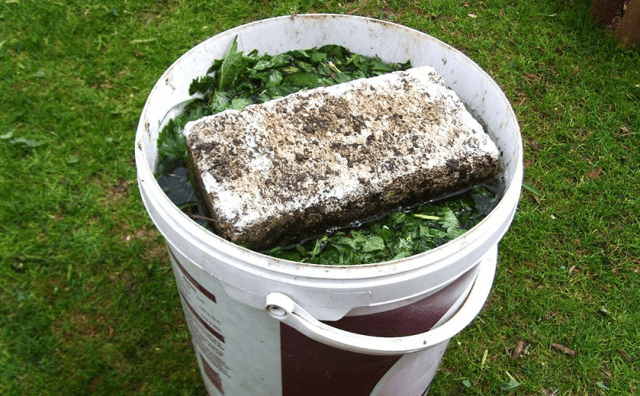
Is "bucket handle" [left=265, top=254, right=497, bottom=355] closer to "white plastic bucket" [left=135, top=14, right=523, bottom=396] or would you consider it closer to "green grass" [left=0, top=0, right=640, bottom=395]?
"white plastic bucket" [left=135, top=14, right=523, bottom=396]

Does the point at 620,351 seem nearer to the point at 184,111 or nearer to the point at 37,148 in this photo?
the point at 184,111

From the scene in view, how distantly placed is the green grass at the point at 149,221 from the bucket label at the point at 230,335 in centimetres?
71

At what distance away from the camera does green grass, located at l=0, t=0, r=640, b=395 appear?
2627 mm

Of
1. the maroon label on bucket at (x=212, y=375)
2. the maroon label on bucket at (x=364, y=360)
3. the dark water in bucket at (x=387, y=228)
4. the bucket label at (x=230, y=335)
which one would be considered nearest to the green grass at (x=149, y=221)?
the maroon label on bucket at (x=212, y=375)

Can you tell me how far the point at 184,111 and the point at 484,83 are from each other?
1018mm

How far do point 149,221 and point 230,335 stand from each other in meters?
1.51

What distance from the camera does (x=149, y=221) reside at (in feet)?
9.95

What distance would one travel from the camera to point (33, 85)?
3578 mm

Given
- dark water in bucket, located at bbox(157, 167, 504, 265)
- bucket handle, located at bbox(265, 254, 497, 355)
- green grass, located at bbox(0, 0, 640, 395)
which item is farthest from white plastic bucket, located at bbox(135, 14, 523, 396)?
green grass, located at bbox(0, 0, 640, 395)

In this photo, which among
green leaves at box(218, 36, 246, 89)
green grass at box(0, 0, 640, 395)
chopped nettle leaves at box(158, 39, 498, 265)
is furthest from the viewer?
green grass at box(0, 0, 640, 395)

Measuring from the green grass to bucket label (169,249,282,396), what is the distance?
712 millimetres

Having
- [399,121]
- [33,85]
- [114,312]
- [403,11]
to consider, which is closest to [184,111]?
[399,121]

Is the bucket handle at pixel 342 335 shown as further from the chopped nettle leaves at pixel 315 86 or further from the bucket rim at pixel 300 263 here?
the chopped nettle leaves at pixel 315 86

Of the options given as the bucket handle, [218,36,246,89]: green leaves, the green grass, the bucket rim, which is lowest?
the green grass
